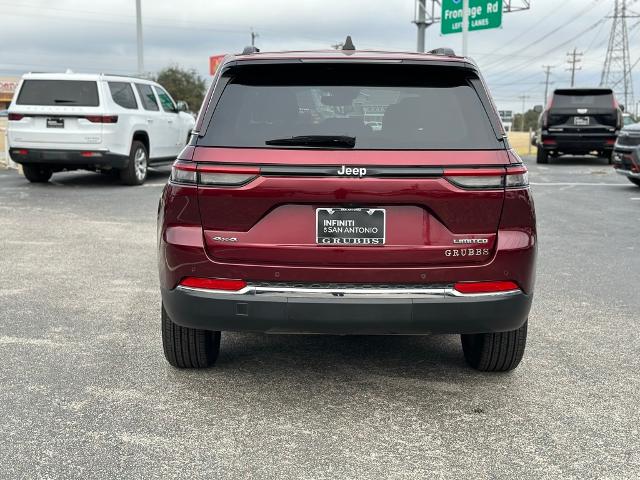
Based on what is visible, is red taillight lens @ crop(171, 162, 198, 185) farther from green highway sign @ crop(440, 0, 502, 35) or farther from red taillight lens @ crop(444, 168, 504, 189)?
green highway sign @ crop(440, 0, 502, 35)

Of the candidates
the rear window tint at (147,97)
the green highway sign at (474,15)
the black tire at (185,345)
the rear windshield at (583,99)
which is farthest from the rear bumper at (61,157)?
the green highway sign at (474,15)

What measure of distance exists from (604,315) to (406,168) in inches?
111

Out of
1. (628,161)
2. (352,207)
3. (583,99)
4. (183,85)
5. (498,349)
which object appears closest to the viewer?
(352,207)

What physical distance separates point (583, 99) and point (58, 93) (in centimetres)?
1317

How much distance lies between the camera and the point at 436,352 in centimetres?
460

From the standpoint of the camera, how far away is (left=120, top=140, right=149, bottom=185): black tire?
1397 centimetres

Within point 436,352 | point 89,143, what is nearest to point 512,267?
point 436,352

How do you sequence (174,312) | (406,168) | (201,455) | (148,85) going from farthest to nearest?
(148,85) < (174,312) < (406,168) < (201,455)

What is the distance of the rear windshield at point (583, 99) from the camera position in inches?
764

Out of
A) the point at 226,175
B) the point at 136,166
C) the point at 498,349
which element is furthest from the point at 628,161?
the point at 226,175

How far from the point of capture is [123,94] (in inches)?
548

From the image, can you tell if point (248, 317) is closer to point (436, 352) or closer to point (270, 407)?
point (270, 407)

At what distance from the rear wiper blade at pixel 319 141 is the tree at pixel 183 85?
6401 cm

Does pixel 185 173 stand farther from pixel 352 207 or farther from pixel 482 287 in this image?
pixel 482 287
